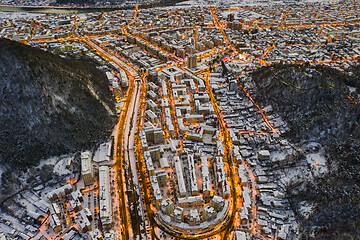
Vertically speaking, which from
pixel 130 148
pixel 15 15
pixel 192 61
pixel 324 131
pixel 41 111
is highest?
pixel 15 15

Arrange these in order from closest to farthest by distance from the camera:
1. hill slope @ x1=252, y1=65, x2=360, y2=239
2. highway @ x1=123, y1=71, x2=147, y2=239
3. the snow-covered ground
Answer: hill slope @ x1=252, y1=65, x2=360, y2=239, highway @ x1=123, y1=71, x2=147, y2=239, the snow-covered ground

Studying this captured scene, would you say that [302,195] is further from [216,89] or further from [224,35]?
[224,35]

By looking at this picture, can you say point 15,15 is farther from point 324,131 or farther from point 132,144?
point 324,131

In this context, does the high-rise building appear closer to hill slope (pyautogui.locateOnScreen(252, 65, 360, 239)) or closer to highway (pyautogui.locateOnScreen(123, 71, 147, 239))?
highway (pyautogui.locateOnScreen(123, 71, 147, 239))

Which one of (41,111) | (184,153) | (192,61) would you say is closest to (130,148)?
(184,153)

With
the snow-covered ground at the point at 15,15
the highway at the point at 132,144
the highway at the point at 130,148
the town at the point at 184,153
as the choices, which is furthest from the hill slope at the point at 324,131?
the snow-covered ground at the point at 15,15

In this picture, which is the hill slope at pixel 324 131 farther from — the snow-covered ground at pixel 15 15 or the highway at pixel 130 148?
the snow-covered ground at pixel 15 15

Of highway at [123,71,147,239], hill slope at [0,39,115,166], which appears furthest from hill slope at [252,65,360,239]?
hill slope at [0,39,115,166]

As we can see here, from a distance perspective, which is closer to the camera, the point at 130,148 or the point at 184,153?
the point at 184,153
